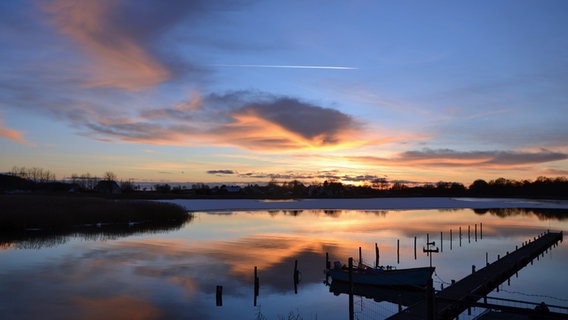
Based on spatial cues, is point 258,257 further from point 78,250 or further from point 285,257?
point 78,250

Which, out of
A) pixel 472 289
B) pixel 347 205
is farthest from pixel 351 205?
pixel 472 289

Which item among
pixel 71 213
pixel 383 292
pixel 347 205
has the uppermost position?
pixel 71 213

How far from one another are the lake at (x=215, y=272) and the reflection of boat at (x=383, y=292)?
601mm

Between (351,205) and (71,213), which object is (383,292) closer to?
(71,213)

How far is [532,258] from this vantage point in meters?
31.8

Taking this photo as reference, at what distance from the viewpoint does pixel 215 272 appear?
2511 centimetres

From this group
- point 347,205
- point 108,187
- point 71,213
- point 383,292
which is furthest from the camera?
point 108,187

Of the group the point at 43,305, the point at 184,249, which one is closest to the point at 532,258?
the point at 184,249

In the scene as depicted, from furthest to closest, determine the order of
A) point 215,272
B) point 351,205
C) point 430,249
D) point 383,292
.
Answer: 1. point 351,205
2. point 430,249
3. point 215,272
4. point 383,292

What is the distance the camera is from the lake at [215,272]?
18094mm

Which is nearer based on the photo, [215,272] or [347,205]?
[215,272]

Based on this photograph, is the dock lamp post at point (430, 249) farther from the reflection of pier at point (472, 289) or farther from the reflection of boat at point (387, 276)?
the reflection of boat at point (387, 276)

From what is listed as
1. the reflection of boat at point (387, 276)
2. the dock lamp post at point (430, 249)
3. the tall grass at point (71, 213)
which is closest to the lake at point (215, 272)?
the dock lamp post at point (430, 249)

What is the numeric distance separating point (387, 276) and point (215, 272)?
9.28 meters
